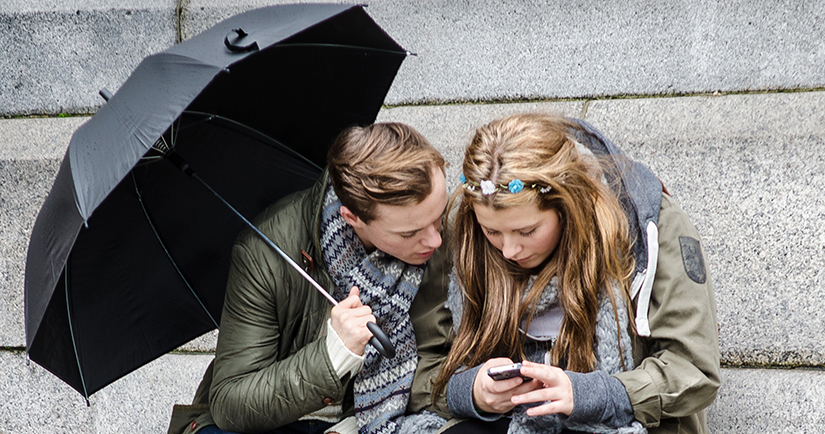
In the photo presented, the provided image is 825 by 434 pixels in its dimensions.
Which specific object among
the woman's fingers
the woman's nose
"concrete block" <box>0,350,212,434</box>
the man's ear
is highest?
the woman's nose

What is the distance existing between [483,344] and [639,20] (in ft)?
5.44

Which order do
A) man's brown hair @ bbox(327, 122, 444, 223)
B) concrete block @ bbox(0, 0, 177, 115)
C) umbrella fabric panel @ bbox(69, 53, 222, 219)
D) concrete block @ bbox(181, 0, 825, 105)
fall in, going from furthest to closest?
concrete block @ bbox(0, 0, 177, 115), concrete block @ bbox(181, 0, 825, 105), man's brown hair @ bbox(327, 122, 444, 223), umbrella fabric panel @ bbox(69, 53, 222, 219)

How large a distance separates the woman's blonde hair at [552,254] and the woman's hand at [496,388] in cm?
12

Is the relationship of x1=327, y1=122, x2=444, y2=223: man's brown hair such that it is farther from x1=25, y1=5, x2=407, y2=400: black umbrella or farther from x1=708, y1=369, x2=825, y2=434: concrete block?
x1=708, y1=369, x2=825, y2=434: concrete block

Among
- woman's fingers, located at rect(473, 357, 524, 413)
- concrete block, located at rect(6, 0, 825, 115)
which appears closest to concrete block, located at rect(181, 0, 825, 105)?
concrete block, located at rect(6, 0, 825, 115)

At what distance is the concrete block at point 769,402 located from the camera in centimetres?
271

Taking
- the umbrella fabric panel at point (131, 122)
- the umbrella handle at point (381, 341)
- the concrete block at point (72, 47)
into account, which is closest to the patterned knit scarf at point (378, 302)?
the umbrella handle at point (381, 341)

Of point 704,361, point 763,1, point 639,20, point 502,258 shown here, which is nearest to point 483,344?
point 502,258

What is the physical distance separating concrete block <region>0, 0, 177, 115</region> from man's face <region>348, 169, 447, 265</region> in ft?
6.36

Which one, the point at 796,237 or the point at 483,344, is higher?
the point at 796,237

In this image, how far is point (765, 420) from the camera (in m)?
2.75

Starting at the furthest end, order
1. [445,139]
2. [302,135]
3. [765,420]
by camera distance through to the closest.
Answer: [445,139]
[765,420]
[302,135]

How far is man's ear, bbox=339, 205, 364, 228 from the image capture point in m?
2.25

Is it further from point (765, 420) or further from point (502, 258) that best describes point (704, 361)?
point (765, 420)
